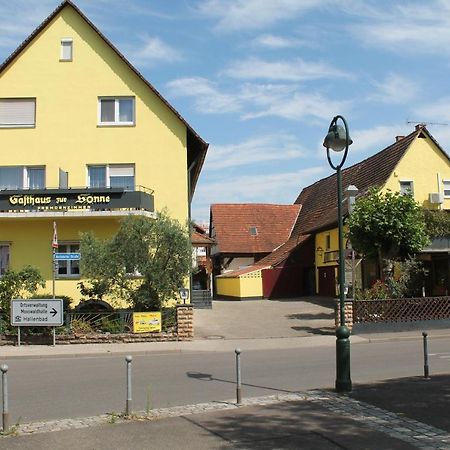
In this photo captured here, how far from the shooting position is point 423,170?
3080cm

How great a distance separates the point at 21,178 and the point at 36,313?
8.46 m

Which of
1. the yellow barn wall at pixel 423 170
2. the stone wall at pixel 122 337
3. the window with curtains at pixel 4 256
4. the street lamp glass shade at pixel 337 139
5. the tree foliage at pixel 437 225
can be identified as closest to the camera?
the street lamp glass shade at pixel 337 139

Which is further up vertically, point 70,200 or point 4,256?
point 70,200

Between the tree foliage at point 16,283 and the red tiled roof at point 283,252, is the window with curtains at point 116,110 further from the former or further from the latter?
the red tiled roof at point 283,252

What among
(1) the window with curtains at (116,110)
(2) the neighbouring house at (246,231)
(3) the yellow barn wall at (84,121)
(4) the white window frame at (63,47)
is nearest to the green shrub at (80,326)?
(3) the yellow barn wall at (84,121)

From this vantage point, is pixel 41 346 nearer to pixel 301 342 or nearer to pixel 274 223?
pixel 301 342

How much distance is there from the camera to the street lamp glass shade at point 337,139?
32.3 ft

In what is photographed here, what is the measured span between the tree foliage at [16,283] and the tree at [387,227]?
37.9 ft

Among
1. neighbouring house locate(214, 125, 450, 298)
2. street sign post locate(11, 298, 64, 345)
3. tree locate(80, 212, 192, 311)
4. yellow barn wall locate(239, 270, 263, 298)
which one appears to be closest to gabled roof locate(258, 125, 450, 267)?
neighbouring house locate(214, 125, 450, 298)

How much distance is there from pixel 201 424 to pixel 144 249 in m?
12.3

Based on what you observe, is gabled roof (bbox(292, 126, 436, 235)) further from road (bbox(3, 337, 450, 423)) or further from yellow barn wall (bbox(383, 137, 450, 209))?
road (bbox(3, 337, 450, 423))

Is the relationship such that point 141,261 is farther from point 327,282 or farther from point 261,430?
point 327,282

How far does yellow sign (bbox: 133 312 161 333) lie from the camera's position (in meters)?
19.2

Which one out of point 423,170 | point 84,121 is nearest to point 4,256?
point 84,121
